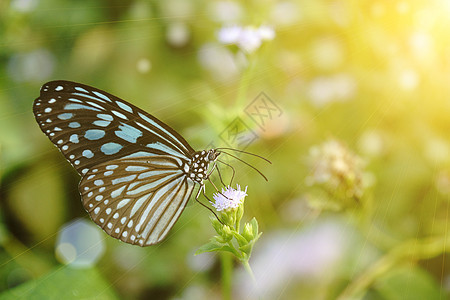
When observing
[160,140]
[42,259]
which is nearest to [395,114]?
[160,140]

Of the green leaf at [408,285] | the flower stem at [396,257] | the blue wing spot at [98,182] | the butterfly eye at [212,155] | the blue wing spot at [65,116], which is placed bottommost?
the green leaf at [408,285]

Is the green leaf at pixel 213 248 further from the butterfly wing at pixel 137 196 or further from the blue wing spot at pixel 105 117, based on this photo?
the blue wing spot at pixel 105 117

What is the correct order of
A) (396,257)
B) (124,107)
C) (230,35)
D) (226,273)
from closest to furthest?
(124,107), (226,273), (396,257), (230,35)

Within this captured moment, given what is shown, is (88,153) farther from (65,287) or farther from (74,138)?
(65,287)

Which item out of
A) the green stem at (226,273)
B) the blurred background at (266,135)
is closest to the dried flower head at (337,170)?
the blurred background at (266,135)

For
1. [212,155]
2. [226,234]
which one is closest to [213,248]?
[226,234]
